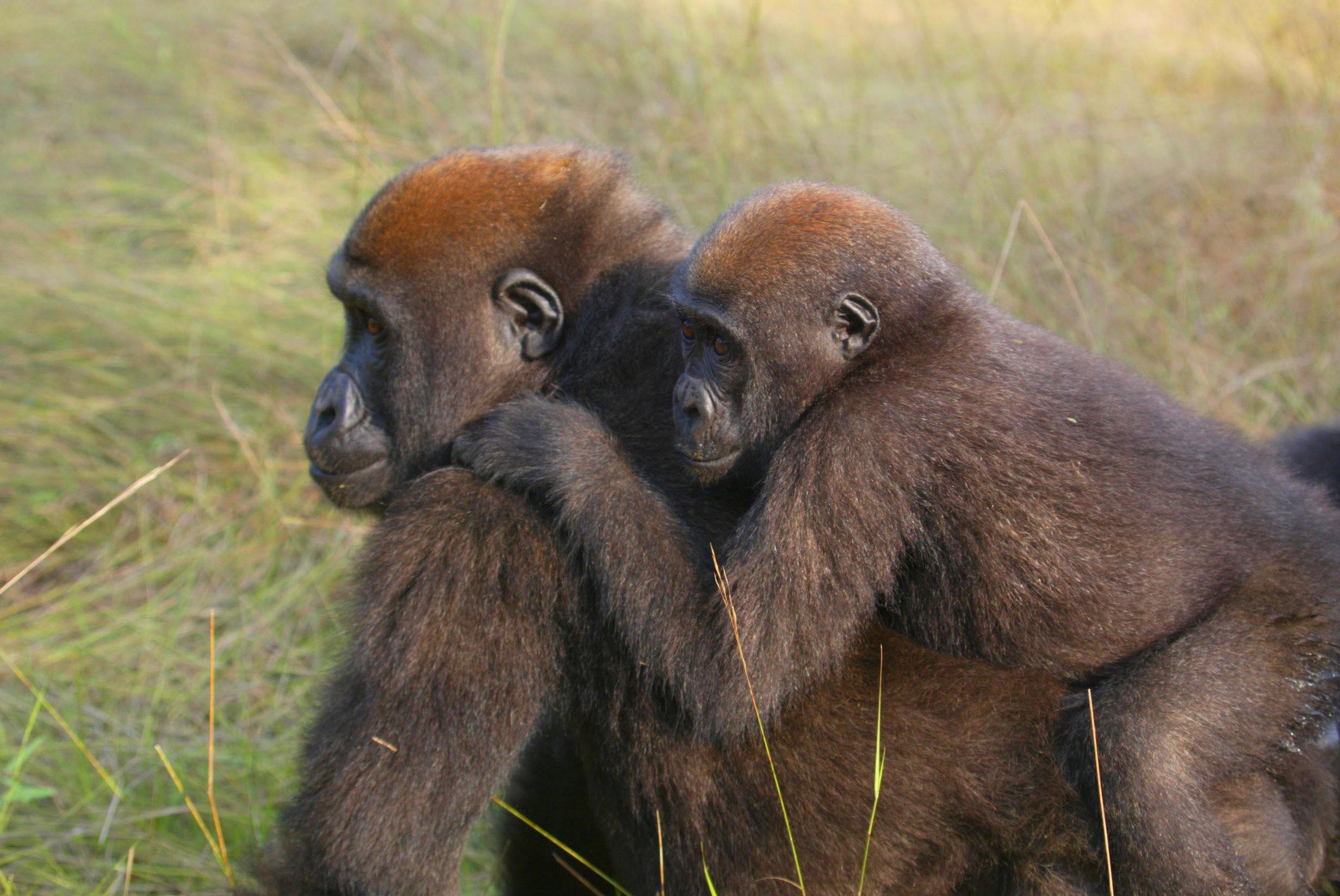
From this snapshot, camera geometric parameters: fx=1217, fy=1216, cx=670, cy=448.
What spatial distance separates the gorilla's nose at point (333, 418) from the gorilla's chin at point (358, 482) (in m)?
0.04

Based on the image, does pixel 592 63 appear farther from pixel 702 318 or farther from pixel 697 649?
pixel 697 649

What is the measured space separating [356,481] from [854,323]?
1364 millimetres

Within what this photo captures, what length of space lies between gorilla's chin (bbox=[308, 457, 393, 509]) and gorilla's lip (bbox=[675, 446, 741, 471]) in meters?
0.85

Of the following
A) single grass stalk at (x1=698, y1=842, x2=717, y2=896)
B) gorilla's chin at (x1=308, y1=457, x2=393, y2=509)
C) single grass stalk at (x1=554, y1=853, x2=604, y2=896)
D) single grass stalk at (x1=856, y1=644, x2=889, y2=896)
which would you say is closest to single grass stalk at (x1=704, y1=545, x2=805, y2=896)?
single grass stalk at (x1=698, y1=842, x2=717, y2=896)

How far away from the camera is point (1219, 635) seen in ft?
8.71

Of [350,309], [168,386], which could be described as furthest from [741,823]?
[168,386]

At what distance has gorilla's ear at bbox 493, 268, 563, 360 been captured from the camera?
10.2 ft

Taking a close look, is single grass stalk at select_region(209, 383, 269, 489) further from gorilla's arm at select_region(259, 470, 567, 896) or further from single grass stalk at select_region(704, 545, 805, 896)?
single grass stalk at select_region(704, 545, 805, 896)

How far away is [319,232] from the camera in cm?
670

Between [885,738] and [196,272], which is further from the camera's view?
[196,272]

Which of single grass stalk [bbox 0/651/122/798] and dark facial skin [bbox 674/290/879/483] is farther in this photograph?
single grass stalk [bbox 0/651/122/798]

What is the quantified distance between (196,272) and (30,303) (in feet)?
2.69

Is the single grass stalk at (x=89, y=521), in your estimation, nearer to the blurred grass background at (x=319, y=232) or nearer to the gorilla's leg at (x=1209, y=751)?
the blurred grass background at (x=319, y=232)

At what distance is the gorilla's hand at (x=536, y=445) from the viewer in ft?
8.88
